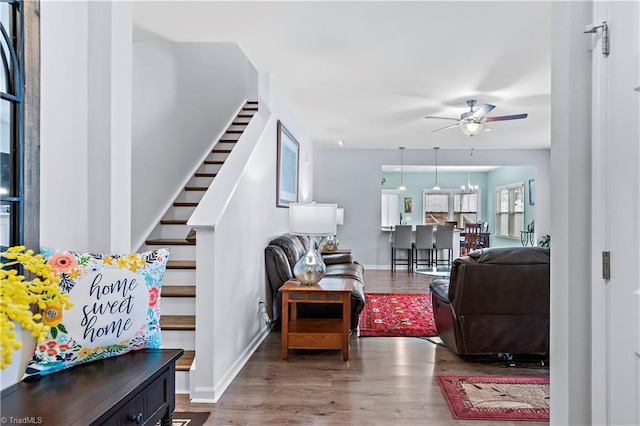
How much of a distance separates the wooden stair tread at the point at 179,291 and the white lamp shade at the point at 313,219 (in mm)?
951

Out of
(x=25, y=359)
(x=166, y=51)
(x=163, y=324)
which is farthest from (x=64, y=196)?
(x=166, y=51)

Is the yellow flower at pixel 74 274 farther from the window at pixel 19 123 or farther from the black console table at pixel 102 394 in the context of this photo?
the black console table at pixel 102 394

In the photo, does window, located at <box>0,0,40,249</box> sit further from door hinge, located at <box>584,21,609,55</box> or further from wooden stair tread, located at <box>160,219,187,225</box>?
wooden stair tread, located at <box>160,219,187,225</box>

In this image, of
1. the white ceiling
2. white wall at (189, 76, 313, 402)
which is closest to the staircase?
white wall at (189, 76, 313, 402)

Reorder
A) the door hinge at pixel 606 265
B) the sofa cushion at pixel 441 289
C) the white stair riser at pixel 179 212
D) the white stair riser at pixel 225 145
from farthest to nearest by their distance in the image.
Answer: the white stair riser at pixel 225 145, the white stair riser at pixel 179 212, the sofa cushion at pixel 441 289, the door hinge at pixel 606 265

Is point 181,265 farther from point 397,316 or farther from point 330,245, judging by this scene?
point 330,245

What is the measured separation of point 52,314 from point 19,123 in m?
0.57

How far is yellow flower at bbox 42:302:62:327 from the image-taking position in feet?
3.95

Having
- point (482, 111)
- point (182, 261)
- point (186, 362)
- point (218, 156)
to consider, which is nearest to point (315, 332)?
point (186, 362)

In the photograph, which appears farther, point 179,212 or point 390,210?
point 390,210

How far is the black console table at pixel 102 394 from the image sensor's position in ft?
3.25

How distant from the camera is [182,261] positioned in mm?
3527

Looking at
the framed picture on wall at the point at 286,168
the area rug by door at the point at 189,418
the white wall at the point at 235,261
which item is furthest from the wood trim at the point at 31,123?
the framed picture on wall at the point at 286,168

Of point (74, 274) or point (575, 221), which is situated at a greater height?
point (575, 221)
